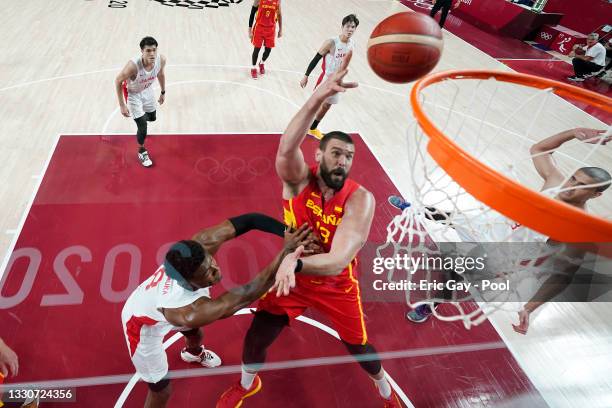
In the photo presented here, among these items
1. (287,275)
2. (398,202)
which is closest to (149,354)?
(287,275)

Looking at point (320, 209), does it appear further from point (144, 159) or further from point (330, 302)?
point (144, 159)

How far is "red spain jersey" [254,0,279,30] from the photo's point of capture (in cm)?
645

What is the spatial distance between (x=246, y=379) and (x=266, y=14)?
5868 mm

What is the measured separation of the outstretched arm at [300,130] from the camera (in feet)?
6.10

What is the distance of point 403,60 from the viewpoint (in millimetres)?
2225

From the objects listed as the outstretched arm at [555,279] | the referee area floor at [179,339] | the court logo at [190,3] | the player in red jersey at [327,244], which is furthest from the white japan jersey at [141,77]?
the court logo at [190,3]

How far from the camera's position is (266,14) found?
653 cm

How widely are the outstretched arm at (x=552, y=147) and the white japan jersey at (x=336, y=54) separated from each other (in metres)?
2.86

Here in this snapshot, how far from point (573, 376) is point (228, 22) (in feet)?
32.3

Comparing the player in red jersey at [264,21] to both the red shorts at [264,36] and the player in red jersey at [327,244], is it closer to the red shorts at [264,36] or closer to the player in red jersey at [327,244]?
the red shorts at [264,36]

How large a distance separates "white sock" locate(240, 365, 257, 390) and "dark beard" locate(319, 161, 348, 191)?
1.29 metres

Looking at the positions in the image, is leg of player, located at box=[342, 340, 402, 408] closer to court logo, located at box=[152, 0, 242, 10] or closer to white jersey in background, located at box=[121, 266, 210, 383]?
white jersey in background, located at box=[121, 266, 210, 383]

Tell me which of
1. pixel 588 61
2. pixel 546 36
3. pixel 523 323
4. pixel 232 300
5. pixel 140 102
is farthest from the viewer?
pixel 546 36

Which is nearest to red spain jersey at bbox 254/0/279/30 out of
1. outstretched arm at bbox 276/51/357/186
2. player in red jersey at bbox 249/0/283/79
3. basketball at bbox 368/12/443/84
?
player in red jersey at bbox 249/0/283/79
